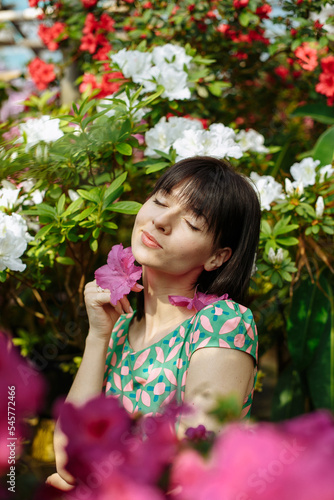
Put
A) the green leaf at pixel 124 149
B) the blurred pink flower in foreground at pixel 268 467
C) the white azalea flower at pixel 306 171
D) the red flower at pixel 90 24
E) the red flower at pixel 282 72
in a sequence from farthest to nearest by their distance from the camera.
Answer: the red flower at pixel 282 72 → the red flower at pixel 90 24 → the white azalea flower at pixel 306 171 → the green leaf at pixel 124 149 → the blurred pink flower in foreground at pixel 268 467

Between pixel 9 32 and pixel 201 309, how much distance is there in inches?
140

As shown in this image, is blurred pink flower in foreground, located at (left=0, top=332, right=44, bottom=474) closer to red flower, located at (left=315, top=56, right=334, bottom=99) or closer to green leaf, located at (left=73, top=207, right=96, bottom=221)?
green leaf, located at (left=73, top=207, right=96, bottom=221)

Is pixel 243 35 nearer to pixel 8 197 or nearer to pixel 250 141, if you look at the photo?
pixel 250 141

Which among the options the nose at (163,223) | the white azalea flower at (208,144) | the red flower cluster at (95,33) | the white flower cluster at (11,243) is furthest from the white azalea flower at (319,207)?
the red flower cluster at (95,33)

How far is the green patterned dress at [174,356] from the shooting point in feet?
3.81

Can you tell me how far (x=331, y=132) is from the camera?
7.45ft

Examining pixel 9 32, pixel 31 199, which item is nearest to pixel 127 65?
pixel 31 199

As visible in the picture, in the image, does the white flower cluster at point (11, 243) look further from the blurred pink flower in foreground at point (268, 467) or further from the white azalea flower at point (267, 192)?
the blurred pink flower in foreground at point (268, 467)

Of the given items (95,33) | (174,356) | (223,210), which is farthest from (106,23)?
(174,356)

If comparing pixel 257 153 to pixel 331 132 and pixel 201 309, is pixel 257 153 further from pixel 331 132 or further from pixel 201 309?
pixel 201 309

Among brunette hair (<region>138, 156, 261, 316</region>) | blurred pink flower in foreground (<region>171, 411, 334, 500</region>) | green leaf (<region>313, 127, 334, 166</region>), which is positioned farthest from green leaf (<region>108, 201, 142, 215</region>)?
blurred pink flower in foreground (<region>171, 411, 334, 500</region>)

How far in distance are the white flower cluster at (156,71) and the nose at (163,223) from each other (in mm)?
748

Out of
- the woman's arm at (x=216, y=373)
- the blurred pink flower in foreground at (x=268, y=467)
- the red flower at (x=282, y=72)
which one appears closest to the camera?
the blurred pink flower in foreground at (x=268, y=467)

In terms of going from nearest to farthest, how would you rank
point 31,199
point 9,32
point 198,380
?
point 198,380 < point 31,199 < point 9,32
